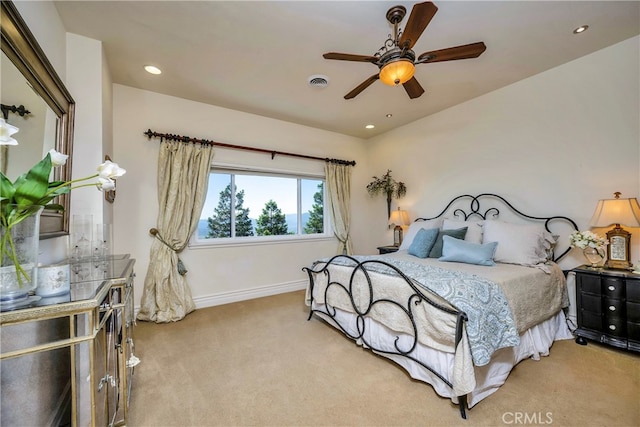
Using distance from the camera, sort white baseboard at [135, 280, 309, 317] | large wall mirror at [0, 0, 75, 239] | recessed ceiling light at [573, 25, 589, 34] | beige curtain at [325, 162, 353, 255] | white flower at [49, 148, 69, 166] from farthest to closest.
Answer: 1. beige curtain at [325, 162, 353, 255]
2. white baseboard at [135, 280, 309, 317]
3. recessed ceiling light at [573, 25, 589, 34]
4. large wall mirror at [0, 0, 75, 239]
5. white flower at [49, 148, 69, 166]

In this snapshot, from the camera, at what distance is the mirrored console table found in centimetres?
91

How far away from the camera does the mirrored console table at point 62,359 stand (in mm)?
915

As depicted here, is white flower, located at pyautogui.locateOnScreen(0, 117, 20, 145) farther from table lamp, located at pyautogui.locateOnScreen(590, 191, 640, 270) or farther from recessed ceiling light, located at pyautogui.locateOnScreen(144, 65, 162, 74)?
table lamp, located at pyautogui.locateOnScreen(590, 191, 640, 270)

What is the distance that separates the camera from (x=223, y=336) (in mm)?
2615

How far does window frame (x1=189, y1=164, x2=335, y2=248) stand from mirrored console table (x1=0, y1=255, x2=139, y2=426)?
2.23 metres

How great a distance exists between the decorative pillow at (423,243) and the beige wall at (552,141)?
938 mm

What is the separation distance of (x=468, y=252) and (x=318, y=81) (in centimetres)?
245

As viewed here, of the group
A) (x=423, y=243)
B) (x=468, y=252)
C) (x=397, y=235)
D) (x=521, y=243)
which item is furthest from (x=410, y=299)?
(x=397, y=235)

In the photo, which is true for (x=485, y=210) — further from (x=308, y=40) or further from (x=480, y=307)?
(x=308, y=40)

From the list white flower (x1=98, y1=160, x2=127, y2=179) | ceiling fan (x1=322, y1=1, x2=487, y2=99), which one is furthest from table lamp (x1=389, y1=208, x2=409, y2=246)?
white flower (x1=98, y1=160, x2=127, y2=179)

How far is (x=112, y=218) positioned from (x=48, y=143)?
155cm

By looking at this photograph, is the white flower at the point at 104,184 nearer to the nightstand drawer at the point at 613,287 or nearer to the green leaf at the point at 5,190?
the green leaf at the point at 5,190

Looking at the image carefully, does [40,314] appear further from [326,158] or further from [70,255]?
[326,158]

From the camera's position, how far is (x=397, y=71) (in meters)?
1.85
